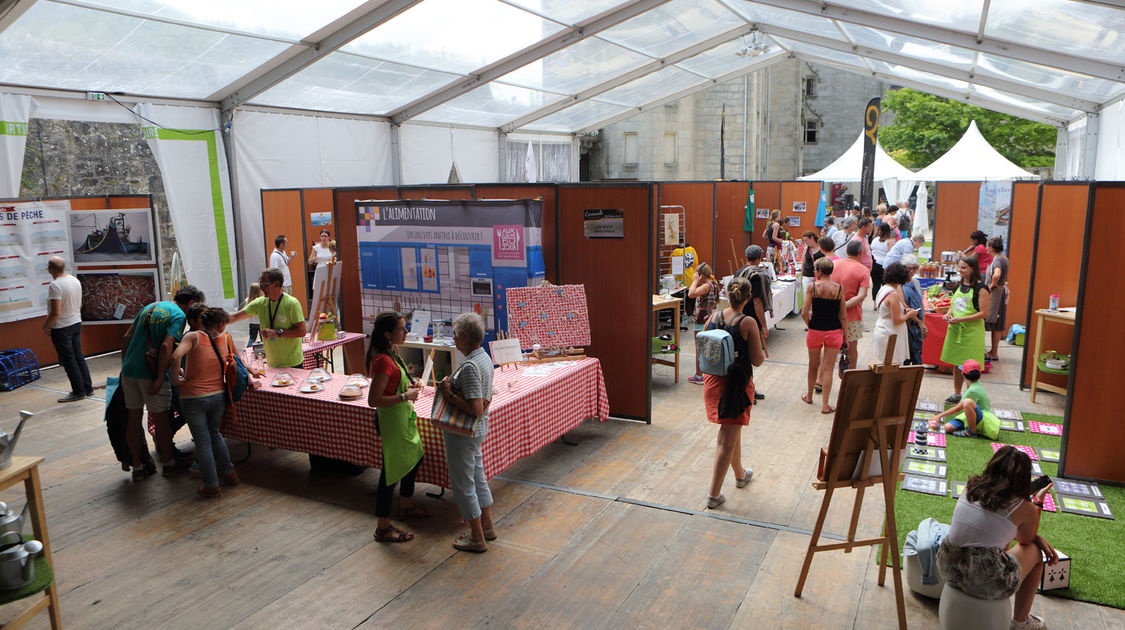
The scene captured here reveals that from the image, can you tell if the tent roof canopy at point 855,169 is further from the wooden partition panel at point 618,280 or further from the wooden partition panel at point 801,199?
the wooden partition panel at point 618,280

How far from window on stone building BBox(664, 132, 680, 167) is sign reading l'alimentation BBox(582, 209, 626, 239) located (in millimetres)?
20630

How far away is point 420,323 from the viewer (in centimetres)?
686

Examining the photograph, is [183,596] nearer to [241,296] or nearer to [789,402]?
[789,402]

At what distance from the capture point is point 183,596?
155 inches

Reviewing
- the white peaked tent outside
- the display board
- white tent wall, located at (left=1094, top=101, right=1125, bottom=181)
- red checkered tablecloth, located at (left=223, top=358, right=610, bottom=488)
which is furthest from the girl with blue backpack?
the white peaked tent outside

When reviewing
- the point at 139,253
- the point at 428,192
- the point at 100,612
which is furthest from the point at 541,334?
the point at 139,253

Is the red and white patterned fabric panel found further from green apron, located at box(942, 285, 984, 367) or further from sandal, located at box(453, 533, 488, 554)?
green apron, located at box(942, 285, 984, 367)

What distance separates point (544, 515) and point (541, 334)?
1777 millimetres

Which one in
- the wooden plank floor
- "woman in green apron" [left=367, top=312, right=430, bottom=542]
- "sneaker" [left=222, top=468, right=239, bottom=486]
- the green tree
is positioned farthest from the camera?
the green tree

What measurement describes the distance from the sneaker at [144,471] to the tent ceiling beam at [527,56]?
948cm

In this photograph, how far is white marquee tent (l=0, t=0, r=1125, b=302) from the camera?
8.77 meters

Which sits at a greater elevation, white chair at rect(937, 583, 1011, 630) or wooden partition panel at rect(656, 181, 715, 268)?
wooden partition panel at rect(656, 181, 715, 268)

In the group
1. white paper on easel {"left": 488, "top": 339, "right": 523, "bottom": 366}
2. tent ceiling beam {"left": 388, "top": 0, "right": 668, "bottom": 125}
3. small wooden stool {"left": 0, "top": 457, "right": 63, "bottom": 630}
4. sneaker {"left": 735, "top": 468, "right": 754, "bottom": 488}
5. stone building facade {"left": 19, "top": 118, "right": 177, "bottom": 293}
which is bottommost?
sneaker {"left": 735, "top": 468, "right": 754, "bottom": 488}

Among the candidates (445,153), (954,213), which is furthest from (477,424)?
(445,153)
